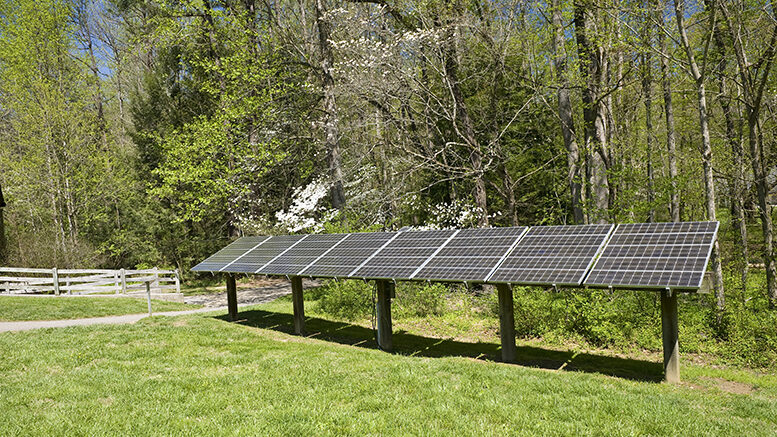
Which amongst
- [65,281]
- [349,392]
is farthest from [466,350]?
[65,281]

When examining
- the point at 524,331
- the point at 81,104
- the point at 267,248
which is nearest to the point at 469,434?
the point at 524,331

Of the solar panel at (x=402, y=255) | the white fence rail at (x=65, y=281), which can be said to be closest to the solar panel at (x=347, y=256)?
the solar panel at (x=402, y=255)

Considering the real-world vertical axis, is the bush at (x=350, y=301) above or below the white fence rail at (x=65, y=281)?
below

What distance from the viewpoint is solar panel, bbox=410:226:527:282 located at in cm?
827

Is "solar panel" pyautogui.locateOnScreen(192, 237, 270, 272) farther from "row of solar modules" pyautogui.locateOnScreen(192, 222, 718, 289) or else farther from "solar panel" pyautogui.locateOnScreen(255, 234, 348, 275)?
"solar panel" pyautogui.locateOnScreen(255, 234, 348, 275)

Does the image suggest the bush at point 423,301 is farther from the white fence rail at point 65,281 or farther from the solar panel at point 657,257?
the white fence rail at point 65,281

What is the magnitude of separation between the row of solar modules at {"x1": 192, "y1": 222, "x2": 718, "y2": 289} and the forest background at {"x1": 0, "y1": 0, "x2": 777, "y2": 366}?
8.31 feet

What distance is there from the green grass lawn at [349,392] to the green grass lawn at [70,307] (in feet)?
18.8

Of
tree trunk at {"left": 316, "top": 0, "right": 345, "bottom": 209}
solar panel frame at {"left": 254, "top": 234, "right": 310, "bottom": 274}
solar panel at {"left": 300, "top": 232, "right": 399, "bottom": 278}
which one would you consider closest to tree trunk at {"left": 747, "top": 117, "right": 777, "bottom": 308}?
solar panel at {"left": 300, "top": 232, "right": 399, "bottom": 278}

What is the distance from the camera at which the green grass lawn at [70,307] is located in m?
14.9

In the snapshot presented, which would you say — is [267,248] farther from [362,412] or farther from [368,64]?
[362,412]

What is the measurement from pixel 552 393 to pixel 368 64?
41.8ft

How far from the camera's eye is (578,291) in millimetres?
10820

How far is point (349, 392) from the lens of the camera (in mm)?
6648
